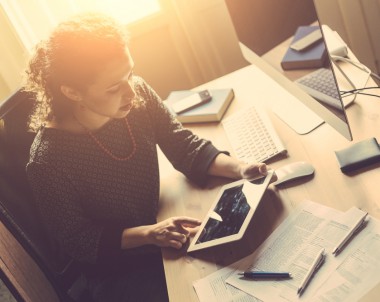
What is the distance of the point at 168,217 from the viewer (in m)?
1.29

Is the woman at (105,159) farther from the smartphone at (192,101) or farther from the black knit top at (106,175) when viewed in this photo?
the smartphone at (192,101)

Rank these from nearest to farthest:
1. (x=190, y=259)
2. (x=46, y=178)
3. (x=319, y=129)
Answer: (x=190, y=259), (x=46, y=178), (x=319, y=129)

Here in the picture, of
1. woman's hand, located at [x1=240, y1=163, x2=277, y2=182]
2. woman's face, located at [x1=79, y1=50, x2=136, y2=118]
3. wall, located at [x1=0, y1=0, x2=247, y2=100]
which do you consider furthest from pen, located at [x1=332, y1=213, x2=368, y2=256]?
wall, located at [x1=0, y1=0, x2=247, y2=100]

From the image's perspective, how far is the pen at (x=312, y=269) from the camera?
89cm

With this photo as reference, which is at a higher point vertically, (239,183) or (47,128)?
(47,128)

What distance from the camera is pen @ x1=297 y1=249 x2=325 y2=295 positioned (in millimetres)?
889

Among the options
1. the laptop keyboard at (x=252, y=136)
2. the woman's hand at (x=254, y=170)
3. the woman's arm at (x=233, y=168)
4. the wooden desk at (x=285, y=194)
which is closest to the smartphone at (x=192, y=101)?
the laptop keyboard at (x=252, y=136)

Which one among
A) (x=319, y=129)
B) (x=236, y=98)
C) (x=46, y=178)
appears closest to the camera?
(x=46, y=178)

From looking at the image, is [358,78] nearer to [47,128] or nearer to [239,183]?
[239,183]

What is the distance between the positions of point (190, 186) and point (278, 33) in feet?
1.72

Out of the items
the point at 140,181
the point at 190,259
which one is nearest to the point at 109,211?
the point at 140,181

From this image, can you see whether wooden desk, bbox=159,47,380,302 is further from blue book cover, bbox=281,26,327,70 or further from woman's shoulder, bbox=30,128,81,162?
A: woman's shoulder, bbox=30,128,81,162

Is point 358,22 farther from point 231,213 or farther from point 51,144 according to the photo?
point 51,144

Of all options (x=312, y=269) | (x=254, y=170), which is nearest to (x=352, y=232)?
(x=312, y=269)
